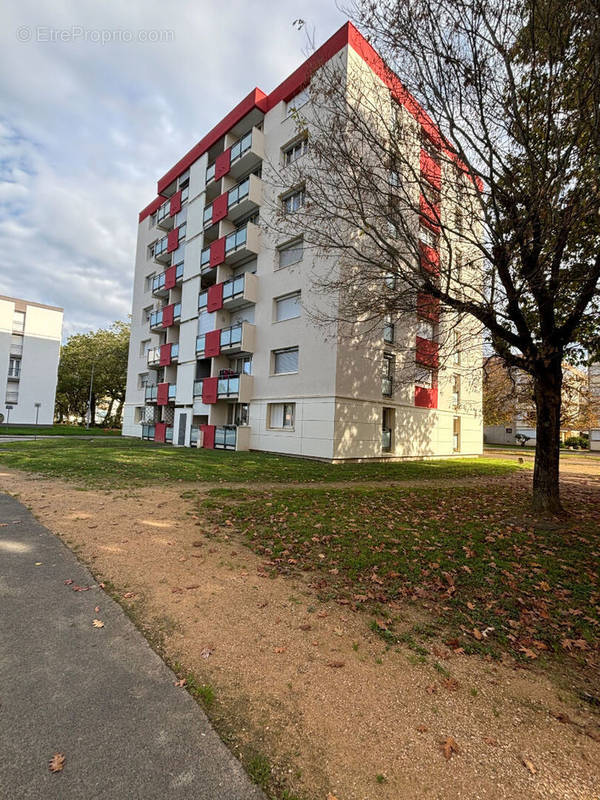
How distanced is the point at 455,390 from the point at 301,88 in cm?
1839

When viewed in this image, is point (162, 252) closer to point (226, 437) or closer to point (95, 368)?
point (226, 437)

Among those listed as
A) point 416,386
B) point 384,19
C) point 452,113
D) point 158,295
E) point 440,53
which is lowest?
point 416,386

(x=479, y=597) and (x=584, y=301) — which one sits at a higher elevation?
(x=584, y=301)

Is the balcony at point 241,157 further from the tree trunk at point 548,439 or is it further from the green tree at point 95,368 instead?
the green tree at point 95,368

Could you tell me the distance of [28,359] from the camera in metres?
52.2

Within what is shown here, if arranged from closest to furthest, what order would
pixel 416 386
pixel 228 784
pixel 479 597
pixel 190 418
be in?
pixel 228 784, pixel 479 597, pixel 416 386, pixel 190 418

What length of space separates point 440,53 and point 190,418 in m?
21.3

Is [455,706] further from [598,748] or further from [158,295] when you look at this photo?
[158,295]

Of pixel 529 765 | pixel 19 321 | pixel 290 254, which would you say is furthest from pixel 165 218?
pixel 19 321

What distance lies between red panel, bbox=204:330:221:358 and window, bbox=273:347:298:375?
4.04m

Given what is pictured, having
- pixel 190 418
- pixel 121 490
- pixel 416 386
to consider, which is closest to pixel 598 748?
pixel 121 490

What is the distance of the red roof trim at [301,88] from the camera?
7785 millimetres

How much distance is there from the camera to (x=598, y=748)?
242 centimetres

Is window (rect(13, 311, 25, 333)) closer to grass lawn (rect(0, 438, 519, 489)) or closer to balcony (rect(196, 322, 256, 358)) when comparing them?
balcony (rect(196, 322, 256, 358))
